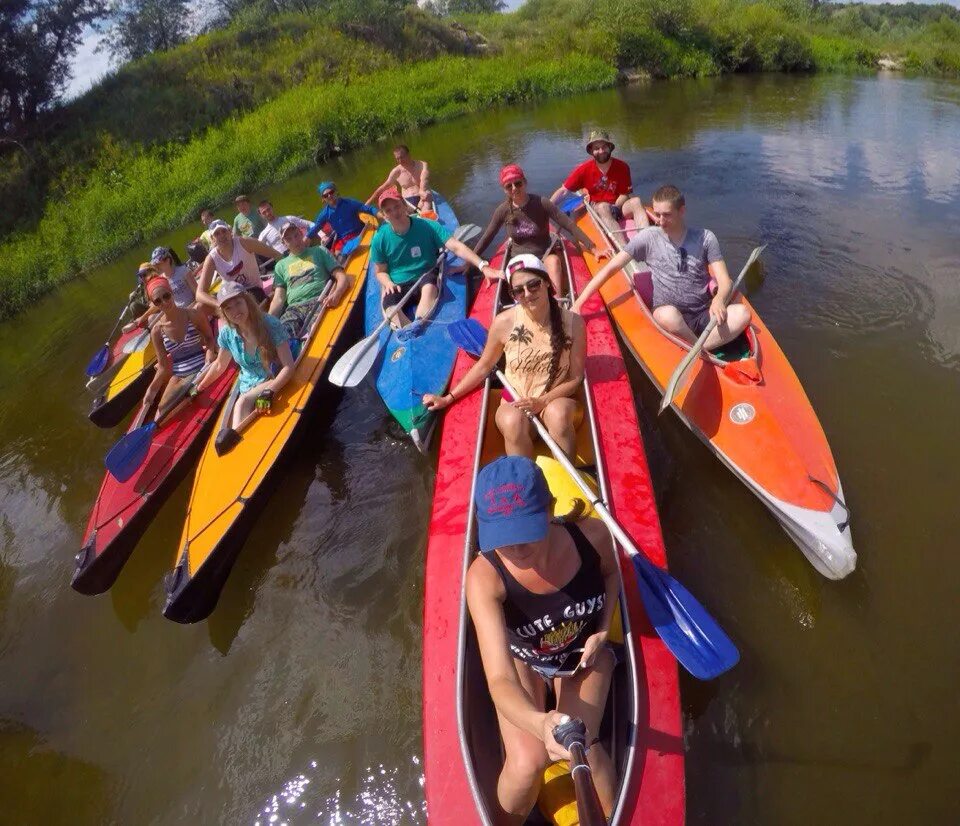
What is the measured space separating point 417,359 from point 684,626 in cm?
341

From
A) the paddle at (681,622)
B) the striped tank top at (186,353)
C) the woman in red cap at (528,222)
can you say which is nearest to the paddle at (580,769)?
the paddle at (681,622)

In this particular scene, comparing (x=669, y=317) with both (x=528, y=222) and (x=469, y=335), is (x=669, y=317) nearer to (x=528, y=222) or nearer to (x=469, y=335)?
(x=469, y=335)

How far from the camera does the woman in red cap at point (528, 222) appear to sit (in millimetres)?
5687

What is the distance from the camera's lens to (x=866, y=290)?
6.61 metres

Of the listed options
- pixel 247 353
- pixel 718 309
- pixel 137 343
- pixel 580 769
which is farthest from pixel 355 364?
pixel 580 769

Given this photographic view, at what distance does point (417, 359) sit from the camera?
528cm

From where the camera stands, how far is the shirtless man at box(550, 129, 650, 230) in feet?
24.2

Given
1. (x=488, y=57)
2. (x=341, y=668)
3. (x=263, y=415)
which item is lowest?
(x=341, y=668)

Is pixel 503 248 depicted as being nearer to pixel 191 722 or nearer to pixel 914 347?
pixel 914 347

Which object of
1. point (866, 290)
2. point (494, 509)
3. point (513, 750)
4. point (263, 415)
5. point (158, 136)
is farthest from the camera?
point (158, 136)

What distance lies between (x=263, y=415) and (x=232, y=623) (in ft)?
5.76

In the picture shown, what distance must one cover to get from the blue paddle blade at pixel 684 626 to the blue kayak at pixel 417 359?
2554 mm

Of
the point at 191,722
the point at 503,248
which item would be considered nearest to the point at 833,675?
the point at 191,722

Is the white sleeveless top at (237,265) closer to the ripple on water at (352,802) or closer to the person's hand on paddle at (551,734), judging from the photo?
the ripple on water at (352,802)
